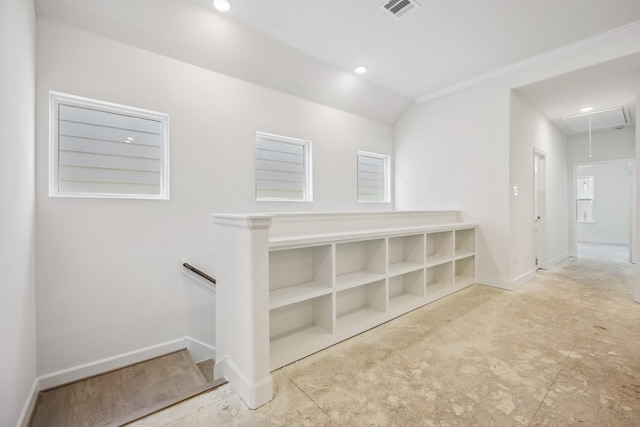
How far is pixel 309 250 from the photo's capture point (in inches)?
98.4

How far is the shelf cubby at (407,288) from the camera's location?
322 centimetres

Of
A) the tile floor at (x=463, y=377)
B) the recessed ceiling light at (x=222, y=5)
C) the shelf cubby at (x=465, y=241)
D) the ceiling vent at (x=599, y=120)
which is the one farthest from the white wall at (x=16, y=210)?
the ceiling vent at (x=599, y=120)

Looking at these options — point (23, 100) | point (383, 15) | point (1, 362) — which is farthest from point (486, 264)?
point (23, 100)

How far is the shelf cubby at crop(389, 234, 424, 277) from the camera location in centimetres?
323

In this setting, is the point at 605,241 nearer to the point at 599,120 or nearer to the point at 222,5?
the point at 599,120

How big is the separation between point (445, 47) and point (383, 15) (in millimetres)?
1060

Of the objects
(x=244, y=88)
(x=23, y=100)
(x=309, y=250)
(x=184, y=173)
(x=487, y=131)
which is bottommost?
(x=309, y=250)

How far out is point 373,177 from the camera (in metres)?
5.44

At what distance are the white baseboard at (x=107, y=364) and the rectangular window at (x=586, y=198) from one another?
1174 centimetres

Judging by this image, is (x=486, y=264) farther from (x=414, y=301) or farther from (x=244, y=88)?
(x=244, y=88)

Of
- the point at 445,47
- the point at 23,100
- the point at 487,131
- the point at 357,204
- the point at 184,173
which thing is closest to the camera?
the point at 23,100

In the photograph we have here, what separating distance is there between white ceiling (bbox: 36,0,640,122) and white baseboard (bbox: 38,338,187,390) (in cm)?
311

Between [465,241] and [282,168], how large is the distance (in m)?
3.07

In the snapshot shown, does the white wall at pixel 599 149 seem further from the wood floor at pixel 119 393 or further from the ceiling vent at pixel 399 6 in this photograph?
the wood floor at pixel 119 393
